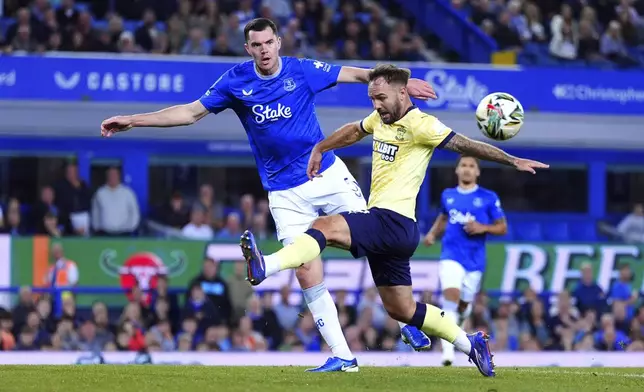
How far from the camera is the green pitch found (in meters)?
10.2

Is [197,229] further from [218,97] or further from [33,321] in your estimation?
[218,97]

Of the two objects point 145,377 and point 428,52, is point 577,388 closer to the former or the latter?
point 145,377

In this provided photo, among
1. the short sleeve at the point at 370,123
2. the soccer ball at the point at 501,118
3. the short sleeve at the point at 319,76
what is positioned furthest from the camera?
the soccer ball at the point at 501,118

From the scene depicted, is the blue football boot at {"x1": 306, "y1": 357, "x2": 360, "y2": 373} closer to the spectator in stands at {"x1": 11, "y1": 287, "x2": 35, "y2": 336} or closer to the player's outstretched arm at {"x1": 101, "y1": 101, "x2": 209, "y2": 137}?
the player's outstretched arm at {"x1": 101, "y1": 101, "x2": 209, "y2": 137}

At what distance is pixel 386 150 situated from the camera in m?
10.9

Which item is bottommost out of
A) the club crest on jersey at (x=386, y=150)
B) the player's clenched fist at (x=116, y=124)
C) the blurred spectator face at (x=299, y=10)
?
the club crest on jersey at (x=386, y=150)

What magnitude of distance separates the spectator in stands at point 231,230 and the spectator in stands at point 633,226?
675 cm

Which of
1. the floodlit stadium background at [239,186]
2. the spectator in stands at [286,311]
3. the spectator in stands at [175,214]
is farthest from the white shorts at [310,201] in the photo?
the spectator in stands at [175,214]

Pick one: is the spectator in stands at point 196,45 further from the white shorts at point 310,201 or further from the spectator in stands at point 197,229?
the white shorts at point 310,201

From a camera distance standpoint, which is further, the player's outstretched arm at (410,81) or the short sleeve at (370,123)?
the short sleeve at (370,123)

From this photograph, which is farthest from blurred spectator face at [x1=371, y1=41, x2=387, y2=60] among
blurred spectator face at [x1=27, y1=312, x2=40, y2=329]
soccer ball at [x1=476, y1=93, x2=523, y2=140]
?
soccer ball at [x1=476, y1=93, x2=523, y2=140]

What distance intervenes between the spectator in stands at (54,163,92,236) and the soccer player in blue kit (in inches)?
381

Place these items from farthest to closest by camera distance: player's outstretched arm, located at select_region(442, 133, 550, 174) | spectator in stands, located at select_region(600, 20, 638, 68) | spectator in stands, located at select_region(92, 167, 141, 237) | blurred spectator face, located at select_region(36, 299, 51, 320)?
spectator in stands, located at select_region(600, 20, 638, 68), spectator in stands, located at select_region(92, 167, 141, 237), blurred spectator face, located at select_region(36, 299, 51, 320), player's outstretched arm, located at select_region(442, 133, 550, 174)

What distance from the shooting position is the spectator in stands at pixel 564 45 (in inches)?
1021
